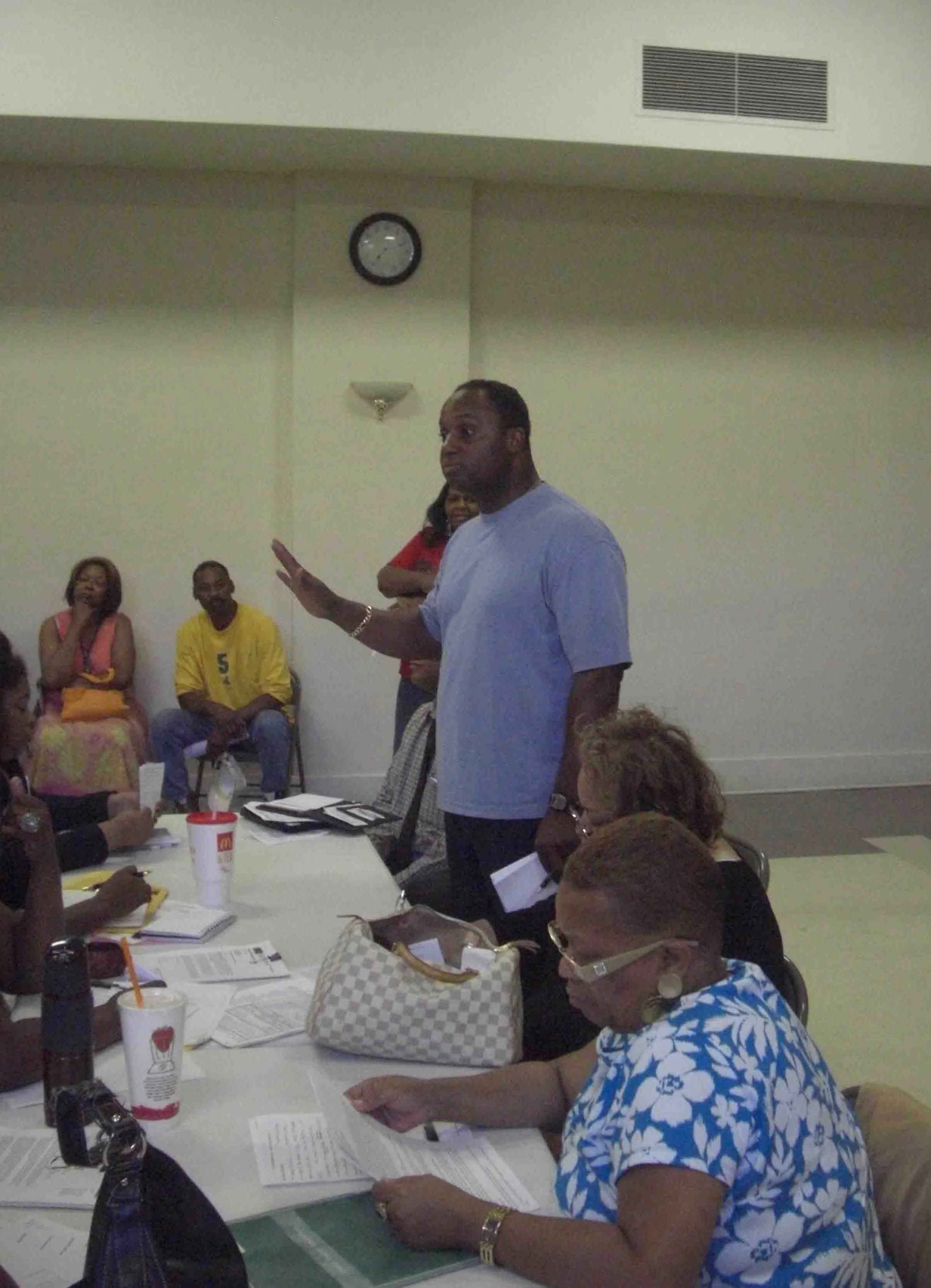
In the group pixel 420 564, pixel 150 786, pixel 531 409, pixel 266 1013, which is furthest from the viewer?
pixel 531 409

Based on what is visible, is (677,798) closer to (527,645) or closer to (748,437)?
(527,645)

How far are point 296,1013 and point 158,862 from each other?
0.97 m

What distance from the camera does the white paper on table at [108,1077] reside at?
1.53m

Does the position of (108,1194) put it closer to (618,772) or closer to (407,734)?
(618,772)

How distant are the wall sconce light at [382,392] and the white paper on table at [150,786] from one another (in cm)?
342

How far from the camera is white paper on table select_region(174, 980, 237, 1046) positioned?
67.4 inches

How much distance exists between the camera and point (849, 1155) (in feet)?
4.10

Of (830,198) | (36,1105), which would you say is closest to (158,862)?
(36,1105)

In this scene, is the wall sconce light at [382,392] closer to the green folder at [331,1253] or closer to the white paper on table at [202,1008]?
the white paper on table at [202,1008]

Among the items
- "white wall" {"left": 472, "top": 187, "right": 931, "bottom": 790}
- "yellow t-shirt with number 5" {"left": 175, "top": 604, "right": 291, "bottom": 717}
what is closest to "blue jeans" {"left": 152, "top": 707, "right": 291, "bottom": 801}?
"yellow t-shirt with number 5" {"left": 175, "top": 604, "right": 291, "bottom": 717}

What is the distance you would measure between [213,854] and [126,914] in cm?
18

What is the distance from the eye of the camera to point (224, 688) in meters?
5.79

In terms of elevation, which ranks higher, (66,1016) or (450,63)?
(450,63)

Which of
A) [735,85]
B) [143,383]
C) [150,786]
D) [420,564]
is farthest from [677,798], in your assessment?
[143,383]
